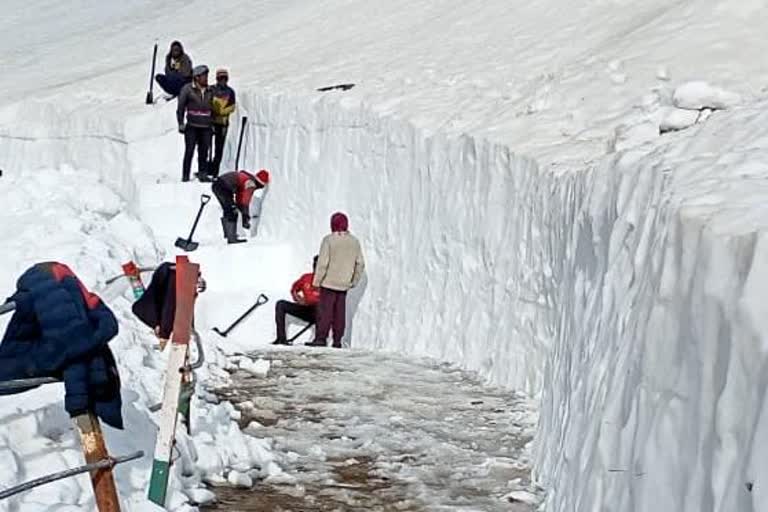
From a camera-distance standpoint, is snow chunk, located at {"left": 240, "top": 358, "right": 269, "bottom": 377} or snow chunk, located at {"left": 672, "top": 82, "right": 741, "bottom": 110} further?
snow chunk, located at {"left": 240, "top": 358, "right": 269, "bottom": 377}

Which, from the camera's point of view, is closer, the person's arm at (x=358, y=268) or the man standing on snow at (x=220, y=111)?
the person's arm at (x=358, y=268)

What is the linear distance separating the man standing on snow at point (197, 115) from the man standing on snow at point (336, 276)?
474 cm

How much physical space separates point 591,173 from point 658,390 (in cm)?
385

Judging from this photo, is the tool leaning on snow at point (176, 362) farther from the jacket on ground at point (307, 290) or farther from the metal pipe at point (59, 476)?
the jacket on ground at point (307, 290)

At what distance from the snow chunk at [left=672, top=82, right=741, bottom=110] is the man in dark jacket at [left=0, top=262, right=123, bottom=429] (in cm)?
582

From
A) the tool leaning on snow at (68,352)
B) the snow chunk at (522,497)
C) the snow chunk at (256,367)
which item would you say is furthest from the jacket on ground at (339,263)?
the tool leaning on snow at (68,352)

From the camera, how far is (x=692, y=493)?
12.0ft

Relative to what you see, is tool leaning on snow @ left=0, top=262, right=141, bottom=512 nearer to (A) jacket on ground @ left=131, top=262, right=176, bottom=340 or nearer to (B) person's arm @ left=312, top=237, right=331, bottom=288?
(A) jacket on ground @ left=131, top=262, right=176, bottom=340

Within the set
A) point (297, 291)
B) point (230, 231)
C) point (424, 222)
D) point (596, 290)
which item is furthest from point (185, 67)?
point (596, 290)

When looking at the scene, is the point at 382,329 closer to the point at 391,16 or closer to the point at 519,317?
the point at 519,317

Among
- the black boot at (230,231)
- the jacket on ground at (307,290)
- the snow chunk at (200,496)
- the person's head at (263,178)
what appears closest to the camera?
the snow chunk at (200,496)

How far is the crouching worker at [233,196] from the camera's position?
16891 millimetres

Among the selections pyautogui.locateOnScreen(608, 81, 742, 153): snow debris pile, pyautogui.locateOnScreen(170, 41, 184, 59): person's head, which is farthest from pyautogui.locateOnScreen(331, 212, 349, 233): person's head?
pyautogui.locateOnScreen(170, 41, 184, 59): person's head

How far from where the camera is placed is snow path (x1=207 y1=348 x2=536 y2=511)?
23.3 feet
